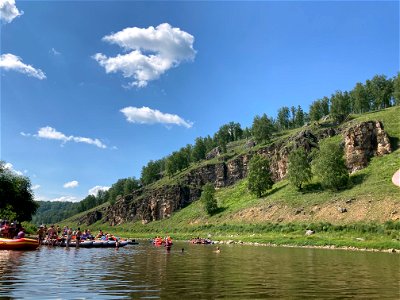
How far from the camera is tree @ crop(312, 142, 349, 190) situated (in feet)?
286

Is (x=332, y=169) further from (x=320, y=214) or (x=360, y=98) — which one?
(x=360, y=98)

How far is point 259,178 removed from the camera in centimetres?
11388

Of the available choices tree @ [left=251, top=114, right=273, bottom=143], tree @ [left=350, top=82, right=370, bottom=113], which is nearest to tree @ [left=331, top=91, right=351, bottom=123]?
tree @ [left=350, top=82, right=370, bottom=113]

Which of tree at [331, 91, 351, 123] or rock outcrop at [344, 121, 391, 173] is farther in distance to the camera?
tree at [331, 91, 351, 123]

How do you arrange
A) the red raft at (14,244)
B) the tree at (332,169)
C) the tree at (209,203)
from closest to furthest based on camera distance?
the red raft at (14,244), the tree at (332,169), the tree at (209,203)

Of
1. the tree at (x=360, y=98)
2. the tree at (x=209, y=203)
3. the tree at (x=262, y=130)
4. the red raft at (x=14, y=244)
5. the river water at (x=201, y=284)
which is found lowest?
the river water at (x=201, y=284)

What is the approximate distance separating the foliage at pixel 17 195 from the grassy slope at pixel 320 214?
47332 mm

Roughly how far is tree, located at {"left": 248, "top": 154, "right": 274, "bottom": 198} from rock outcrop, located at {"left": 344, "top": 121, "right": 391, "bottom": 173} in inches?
1020

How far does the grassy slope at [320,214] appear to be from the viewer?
60.7 m

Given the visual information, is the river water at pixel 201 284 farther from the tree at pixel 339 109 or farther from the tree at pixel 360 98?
the tree at pixel 360 98

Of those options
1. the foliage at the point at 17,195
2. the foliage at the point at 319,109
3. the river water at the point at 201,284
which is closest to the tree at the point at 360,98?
the foliage at the point at 319,109

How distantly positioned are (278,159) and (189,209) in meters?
44.2

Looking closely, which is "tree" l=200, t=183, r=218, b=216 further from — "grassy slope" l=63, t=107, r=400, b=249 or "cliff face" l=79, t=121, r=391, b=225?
"cliff face" l=79, t=121, r=391, b=225

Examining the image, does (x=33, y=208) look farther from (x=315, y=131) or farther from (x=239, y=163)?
(x=315, y=131)
